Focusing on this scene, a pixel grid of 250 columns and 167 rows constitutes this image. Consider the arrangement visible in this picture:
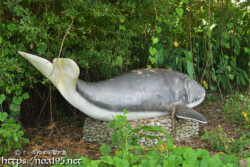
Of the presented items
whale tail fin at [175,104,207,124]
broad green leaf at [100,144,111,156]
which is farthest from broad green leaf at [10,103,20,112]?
whale tail fin at [175,104,207,124]

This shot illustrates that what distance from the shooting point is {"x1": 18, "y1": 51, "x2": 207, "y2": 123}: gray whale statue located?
9.86 feet

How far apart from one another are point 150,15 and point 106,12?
875 mm

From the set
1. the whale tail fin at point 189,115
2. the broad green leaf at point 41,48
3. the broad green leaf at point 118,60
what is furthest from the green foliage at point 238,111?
the broad green leaf at point 41,48

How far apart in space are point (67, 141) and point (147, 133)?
0.98m

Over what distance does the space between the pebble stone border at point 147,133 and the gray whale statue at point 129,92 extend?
9 cm

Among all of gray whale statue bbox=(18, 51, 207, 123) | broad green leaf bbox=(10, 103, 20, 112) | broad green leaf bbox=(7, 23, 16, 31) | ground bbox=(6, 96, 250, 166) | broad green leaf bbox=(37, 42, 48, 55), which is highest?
broad green leaf bbox=(7, 23, 16, 31)

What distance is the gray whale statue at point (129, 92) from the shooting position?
3.00m

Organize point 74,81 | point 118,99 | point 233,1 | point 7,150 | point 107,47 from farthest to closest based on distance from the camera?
point 233,1 → point 107,47 → point 118,99 → point 7,150 → point 74,81

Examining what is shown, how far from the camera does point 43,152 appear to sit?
3.25 meters

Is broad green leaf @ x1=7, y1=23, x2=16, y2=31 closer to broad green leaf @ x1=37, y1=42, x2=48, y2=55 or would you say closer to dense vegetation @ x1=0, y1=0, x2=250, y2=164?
dense vegetation @ x1=0, y1=0, x2=250, y2=164

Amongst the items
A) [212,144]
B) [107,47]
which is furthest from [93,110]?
[212,144]

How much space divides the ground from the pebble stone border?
0.26 ft

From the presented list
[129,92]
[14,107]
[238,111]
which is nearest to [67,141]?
[14,107]

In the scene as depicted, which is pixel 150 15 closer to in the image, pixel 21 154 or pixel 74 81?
pixel 74 81
